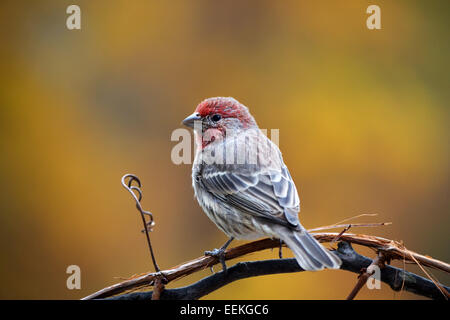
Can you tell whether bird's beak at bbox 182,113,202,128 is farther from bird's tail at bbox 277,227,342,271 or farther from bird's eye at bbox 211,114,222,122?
bird's tail at bbox 277,227,342,271

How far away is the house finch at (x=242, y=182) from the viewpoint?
249cm

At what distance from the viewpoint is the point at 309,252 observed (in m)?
2.06

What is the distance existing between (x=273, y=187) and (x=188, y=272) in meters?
1.19

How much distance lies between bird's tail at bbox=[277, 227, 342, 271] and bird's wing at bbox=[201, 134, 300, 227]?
17cm

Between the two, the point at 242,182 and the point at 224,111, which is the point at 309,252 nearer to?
the point at 242,182

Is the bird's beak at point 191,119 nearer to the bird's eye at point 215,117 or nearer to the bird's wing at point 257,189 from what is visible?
the bird's eye at point 215,117

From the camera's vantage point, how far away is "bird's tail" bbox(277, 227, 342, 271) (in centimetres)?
189

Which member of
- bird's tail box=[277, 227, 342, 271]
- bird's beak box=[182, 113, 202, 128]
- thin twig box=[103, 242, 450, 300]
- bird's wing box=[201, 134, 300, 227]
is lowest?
thin twig box=[103, 242, 450, 300]

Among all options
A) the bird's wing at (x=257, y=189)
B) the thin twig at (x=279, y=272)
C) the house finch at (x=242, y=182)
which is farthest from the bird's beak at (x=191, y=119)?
the thin twig at (x=279, y=272)

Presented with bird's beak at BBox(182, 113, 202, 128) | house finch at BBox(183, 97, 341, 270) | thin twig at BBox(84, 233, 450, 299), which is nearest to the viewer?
thin twig at BBox(84, 233, 450, 299)

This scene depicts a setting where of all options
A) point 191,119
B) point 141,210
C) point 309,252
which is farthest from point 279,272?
point 191,119

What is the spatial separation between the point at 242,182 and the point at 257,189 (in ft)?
0.50

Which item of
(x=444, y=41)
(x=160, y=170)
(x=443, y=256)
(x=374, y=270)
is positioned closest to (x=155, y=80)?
(x=160, y=170)

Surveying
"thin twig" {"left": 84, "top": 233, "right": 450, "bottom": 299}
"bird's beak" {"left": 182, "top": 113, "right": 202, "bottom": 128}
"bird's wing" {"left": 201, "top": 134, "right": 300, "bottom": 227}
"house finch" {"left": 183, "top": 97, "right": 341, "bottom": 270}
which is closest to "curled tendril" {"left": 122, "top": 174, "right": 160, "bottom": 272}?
"thin twig" {"left": 84, "top": 233, "right": 450, "bottom": 299}
